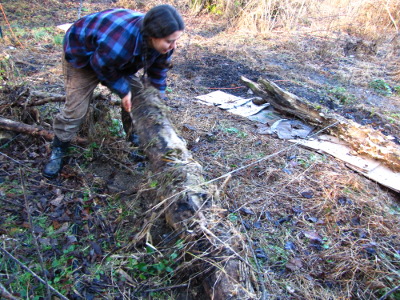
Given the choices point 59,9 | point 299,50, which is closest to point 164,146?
point 299,50

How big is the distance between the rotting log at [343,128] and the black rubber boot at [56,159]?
10.5 feet

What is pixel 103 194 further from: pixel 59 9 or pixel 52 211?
pixel 59 9

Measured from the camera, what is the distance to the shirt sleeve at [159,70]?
269cm

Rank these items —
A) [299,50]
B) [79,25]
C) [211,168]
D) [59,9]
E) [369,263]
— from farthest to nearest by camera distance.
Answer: [59,9] → [299,50] → [211,168] → [79,25] → [369,263]

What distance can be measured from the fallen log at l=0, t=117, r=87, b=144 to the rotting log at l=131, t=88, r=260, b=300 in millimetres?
1050

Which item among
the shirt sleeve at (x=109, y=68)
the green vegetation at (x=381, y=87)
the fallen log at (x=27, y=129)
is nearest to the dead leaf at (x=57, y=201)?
the fallen log at (x=27, y=129)

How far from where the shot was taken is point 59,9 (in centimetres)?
964

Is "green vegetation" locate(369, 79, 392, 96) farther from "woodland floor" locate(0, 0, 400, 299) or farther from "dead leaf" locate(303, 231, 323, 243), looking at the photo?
"dead leaf" locate(303, 231, 323, 243)

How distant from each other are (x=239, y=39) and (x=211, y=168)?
6721 millimetres

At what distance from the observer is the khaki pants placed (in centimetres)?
254

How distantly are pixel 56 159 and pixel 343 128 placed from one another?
3568mm

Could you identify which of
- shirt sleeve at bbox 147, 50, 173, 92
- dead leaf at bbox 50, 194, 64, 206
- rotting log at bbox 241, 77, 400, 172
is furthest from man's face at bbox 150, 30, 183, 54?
rotting log at bbox 241, 77, 400, 172

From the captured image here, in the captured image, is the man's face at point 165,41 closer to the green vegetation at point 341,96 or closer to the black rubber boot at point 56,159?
the black rubber boot at point 56,159

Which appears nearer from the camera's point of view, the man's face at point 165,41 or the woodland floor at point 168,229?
the woodland floor at point 168,229
